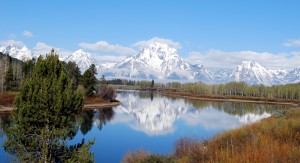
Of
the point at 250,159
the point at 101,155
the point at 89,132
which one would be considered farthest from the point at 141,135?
the point at 250,159

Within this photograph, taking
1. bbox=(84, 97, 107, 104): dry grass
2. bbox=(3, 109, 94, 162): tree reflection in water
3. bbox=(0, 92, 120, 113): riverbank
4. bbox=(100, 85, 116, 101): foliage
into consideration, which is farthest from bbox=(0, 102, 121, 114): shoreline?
bbox=(3, 109, 94, 162): tree reflection in water

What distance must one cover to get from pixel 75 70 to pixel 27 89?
419 feet

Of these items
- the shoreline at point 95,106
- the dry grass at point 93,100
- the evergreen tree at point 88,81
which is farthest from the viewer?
the evergreen tree at point 88,81

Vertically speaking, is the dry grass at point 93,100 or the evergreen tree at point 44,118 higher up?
the evergreen tree at point 44,118

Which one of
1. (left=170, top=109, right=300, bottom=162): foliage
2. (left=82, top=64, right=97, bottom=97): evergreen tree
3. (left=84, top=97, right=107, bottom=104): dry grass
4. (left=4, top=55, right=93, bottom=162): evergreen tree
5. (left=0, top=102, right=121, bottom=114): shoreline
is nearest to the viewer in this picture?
(left=170, top=109, right=300, bottom=162): foliage

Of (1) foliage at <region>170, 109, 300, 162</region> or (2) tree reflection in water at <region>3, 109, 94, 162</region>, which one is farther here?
(2) tree reflection in water at <region>3, 109, 94, 162</region>

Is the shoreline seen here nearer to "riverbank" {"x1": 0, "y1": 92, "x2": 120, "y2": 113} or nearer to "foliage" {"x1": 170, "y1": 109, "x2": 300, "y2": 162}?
"riverbank" {"x1": 0, "y1": 92, "x2": 120, "y2": 113}

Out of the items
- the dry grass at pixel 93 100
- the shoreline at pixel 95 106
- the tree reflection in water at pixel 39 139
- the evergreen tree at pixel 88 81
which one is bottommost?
the shoreline at pixel 95 106

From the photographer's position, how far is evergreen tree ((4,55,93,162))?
22797 mm

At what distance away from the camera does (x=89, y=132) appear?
63.2 meters

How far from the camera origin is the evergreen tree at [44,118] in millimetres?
22797

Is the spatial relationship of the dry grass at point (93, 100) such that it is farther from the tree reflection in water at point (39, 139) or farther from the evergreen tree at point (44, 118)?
the tree reflection in water at point (39, 139)

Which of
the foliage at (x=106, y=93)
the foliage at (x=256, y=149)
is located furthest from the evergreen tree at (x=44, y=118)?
the foliage at (x=106, y=93)

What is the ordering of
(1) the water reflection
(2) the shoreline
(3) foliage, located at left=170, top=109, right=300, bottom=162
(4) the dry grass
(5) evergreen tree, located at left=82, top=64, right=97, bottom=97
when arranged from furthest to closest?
(5) evergreen tree, located at left=82, top=64, right=97, bottom=97, (4) the dry grass, (2) the shoreline, (1) the water reflection, (3) foliage, located at left=170, top=109, right=300, bottom=162
